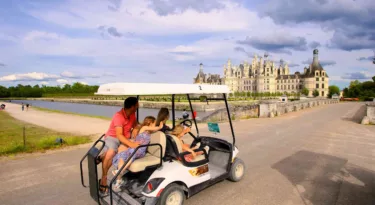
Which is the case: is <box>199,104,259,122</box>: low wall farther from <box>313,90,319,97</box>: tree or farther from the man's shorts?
<box>313,90,319,97</box>: tree

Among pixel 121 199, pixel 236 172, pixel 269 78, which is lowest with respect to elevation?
pixel 236 172

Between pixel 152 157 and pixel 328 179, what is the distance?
4.70m

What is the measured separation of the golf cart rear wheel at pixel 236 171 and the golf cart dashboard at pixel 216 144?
0.40 metres

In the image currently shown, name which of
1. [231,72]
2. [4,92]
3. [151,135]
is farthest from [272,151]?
[4,92]

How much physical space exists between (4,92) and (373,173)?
189 metres

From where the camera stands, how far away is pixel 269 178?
20.3 feet

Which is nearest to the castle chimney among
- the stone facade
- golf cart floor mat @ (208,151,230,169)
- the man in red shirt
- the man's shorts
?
the stone facade

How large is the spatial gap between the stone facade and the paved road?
5035 inches

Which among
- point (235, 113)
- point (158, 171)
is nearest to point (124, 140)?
point (158, 171)

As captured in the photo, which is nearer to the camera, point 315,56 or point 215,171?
point 215,171

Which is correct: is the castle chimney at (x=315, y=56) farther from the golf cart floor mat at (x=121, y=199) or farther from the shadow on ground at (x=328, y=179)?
the golf cart floor mat at (x=121, y=199)

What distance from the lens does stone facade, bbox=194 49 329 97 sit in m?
132

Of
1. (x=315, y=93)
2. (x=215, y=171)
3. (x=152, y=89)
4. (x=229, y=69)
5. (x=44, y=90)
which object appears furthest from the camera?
(x=44, y=90)

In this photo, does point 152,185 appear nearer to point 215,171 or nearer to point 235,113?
point 215,171
